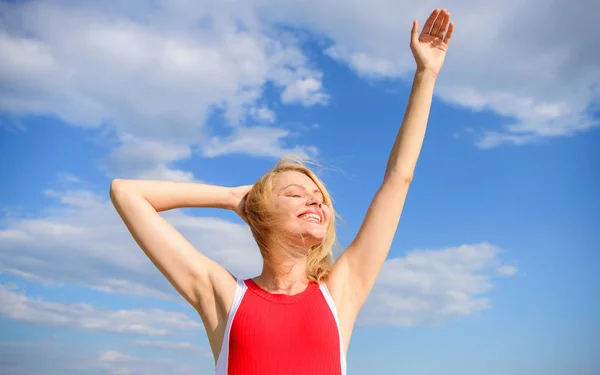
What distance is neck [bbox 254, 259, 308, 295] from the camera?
410cm

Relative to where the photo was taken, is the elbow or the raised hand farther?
the raised hand

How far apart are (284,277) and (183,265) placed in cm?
75

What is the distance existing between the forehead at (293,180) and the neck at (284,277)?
1.91 feet

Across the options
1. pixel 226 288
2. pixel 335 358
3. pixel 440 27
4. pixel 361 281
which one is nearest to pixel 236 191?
pixel 226 288

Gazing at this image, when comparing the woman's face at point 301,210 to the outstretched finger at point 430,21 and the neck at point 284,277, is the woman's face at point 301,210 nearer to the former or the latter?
the neck at point 284,277

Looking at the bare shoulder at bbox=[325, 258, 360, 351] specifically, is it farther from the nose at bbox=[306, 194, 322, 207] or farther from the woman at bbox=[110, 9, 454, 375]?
the nose at bbox=[306, 194, 322, 207]

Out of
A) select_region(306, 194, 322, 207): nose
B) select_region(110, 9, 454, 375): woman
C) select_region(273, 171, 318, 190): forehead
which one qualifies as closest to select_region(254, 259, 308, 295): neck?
select_region(110, 9, 454, 375): woman

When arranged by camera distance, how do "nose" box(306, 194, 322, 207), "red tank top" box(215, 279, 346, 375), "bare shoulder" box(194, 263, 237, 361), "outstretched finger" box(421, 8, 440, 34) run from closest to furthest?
"red tank top" box(215, 279, 346, 375) → "bare shoulder" box(194, 263, 237, 361) → "nose" box(306, 194, 322, 207) → "outstretched finger" box(421, 8, 440, 34)

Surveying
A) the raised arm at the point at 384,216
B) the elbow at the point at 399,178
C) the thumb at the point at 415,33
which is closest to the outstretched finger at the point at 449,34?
the thumb at the point at 415,33

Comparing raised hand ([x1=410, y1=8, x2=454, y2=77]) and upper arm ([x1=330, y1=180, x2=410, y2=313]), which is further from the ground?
raised hand ([x1=410, y1=8, x2=454, y2=77])

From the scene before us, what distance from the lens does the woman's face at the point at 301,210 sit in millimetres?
4125

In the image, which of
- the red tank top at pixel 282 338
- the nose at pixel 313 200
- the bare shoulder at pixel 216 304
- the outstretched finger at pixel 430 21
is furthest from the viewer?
the outstretched finger at pixel 430 21

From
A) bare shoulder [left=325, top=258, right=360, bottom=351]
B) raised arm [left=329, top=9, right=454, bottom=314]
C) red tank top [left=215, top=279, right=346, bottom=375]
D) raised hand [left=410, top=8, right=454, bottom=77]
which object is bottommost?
red tank top [left=215, top=279, right=346, bottom=375]

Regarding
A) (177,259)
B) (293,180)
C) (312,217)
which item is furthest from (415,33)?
(177,259)
